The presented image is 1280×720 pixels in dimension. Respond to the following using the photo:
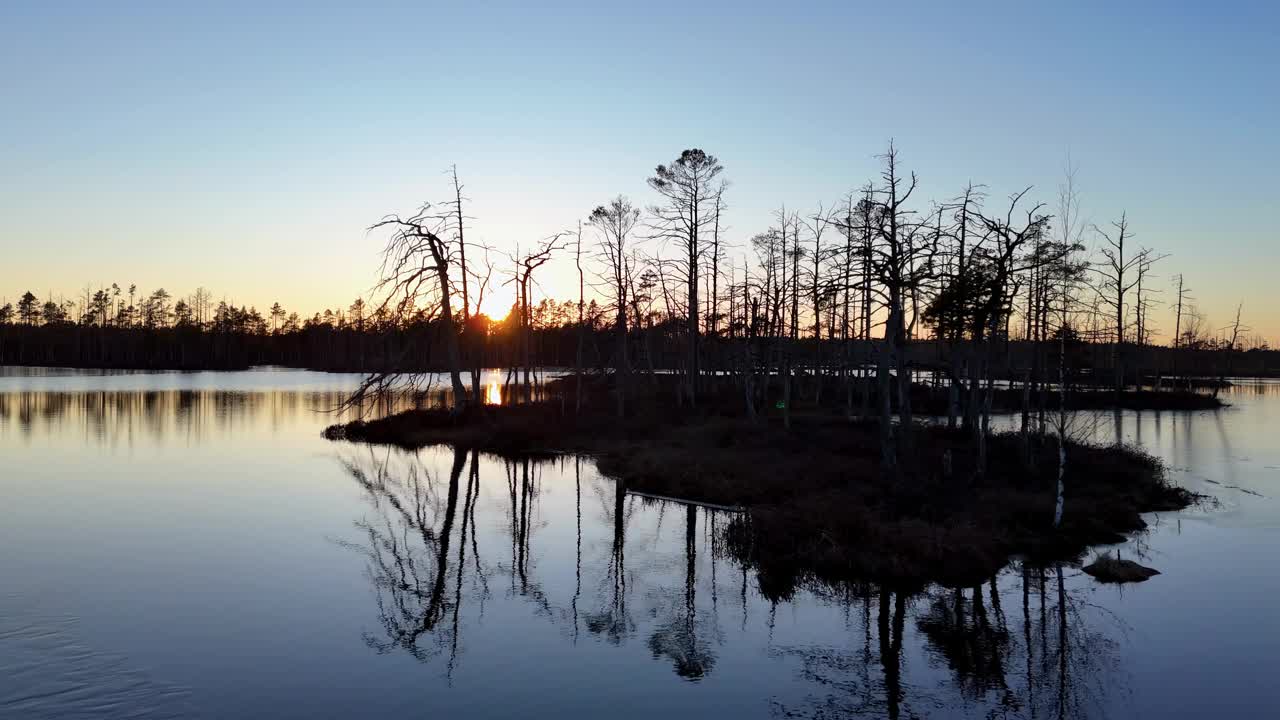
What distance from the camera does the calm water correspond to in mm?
10867

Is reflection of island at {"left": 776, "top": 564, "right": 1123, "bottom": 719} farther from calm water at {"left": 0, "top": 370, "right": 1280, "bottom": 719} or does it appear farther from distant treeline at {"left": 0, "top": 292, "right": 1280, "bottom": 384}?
distant treeline at {"left": 0, "top": 292, "right": 1280, "bottom": 384}

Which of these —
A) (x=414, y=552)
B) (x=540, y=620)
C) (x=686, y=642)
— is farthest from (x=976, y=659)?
(x=414, y=552)

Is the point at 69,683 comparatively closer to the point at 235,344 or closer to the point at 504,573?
the point at 504,573

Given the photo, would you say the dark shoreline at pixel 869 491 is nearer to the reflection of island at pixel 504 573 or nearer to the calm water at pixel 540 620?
the calm water at pixel 540 620

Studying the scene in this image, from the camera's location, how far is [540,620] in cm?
1430

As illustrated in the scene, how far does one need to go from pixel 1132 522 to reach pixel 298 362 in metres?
183

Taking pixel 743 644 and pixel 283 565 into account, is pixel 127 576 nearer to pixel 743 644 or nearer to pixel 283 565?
pixel 283 565

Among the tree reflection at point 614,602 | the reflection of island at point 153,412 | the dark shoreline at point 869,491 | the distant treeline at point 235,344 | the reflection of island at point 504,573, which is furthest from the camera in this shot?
the distant treeline at point 235,344

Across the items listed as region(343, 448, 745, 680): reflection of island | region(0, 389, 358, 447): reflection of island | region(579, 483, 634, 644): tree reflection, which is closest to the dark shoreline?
region(343, 448, 745, 680): reflection of island

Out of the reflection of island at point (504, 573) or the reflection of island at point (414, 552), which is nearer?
the reflection of island at point (504, 573)

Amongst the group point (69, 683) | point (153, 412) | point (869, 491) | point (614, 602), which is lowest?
point (614, 602)

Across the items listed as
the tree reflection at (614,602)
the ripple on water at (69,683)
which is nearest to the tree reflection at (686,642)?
the tree reflection at (614,602)

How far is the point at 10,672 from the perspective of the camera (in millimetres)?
10922

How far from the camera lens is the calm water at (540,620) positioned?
428 inches
